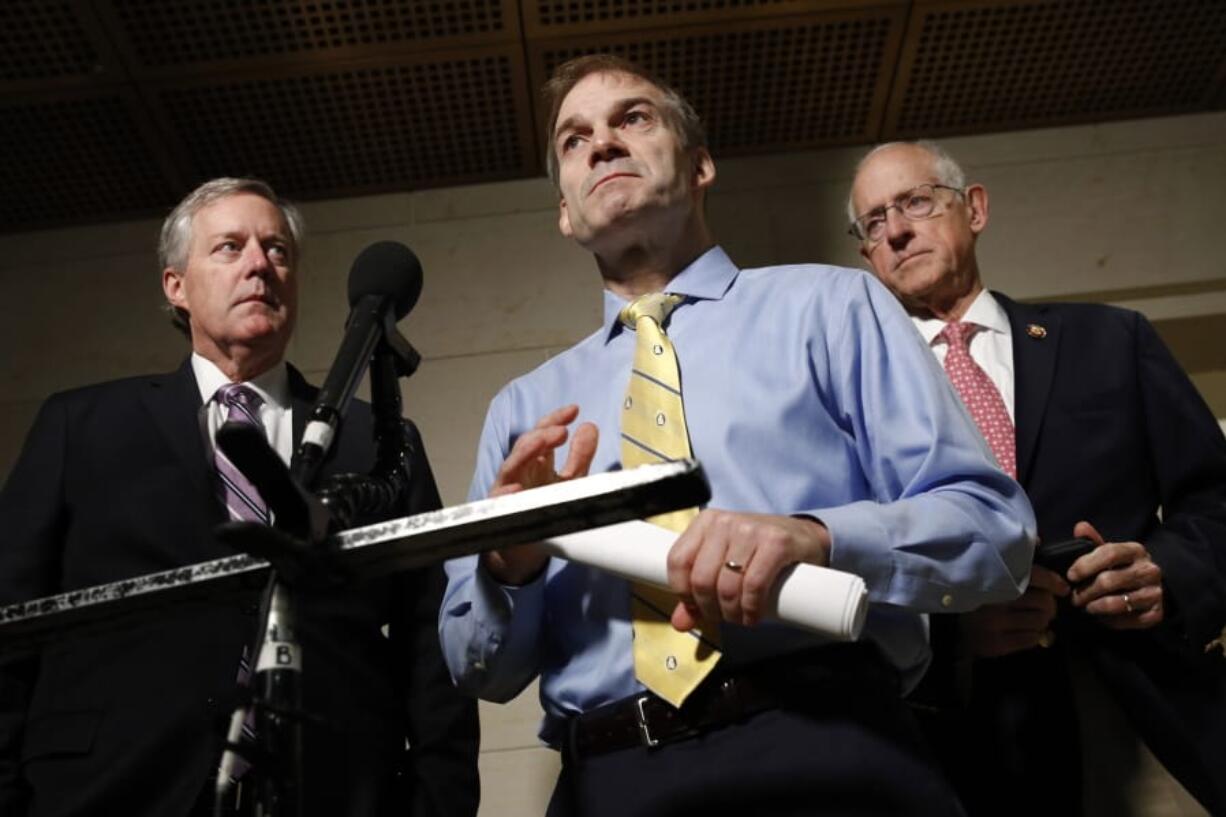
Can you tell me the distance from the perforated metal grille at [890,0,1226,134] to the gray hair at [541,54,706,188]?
4.16 feet

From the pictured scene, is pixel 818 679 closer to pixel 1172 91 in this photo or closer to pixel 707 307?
pixel 707 307

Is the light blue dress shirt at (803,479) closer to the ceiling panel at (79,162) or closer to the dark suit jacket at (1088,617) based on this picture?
the dark suit jacket at (1088,617)

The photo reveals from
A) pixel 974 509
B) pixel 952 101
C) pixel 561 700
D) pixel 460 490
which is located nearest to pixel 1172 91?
pixel 952 101

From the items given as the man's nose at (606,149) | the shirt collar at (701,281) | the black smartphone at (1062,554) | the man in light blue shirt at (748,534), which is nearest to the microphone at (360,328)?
the man in light blue shirt at (748,534)

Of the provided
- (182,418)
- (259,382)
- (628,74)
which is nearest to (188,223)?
(259,382)

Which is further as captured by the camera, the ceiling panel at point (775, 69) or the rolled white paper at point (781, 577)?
the ceiling panel at point (775, 69)

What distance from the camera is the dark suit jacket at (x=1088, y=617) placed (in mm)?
1835

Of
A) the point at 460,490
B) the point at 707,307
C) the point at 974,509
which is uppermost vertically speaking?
the point at 460,490

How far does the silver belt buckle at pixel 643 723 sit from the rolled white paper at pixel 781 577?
19 centimetres

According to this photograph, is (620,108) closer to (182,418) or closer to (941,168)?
(182,418)

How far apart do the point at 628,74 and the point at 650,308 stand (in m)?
0.50

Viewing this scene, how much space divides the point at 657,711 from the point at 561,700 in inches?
6.0

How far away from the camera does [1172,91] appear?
3223 millimetres

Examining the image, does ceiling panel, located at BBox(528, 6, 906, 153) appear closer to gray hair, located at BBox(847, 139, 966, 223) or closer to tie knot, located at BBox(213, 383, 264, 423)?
gray hair, located at BBox(847, 139, 966, 223)
